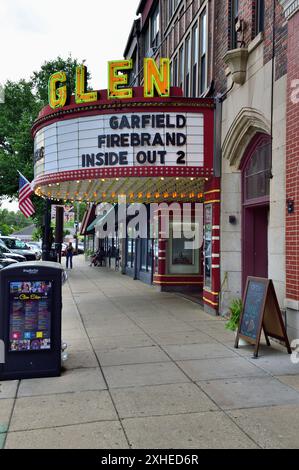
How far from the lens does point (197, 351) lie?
744cm

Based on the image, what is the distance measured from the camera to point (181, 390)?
555cm

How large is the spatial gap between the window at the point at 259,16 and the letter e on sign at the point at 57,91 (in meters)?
4.48

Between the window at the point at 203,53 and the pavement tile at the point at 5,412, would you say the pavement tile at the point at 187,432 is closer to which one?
the pavement tile at the point at 5,412

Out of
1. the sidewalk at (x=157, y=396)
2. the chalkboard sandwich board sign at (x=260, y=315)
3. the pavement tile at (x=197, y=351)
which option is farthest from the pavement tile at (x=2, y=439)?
the chalkboard sandwich board sign at (x=260, y=315)

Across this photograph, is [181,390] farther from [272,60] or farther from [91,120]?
[91,120]

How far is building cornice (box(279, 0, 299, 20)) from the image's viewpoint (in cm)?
708

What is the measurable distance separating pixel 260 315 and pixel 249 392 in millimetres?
1761

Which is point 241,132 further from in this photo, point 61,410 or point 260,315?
point 61,410

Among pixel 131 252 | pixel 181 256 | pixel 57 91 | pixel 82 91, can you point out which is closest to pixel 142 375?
pixel 82 91

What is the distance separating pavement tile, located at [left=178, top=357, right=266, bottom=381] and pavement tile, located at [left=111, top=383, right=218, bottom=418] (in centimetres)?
47

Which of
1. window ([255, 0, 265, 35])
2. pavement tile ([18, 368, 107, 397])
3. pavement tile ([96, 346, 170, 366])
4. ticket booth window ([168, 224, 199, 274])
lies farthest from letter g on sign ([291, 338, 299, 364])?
ticket booth window ([168, 224, 199, 274])

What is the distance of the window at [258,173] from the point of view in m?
8.97
